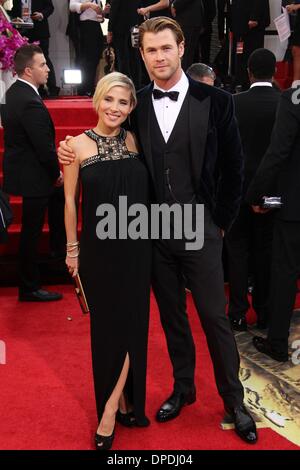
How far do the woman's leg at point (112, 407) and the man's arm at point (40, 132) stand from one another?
2134mm

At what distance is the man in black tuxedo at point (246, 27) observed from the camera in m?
7.44

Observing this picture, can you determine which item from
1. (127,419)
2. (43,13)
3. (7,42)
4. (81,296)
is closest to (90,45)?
(43,13)

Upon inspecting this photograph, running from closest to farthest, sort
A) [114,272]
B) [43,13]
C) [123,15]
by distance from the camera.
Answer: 1. [114,272]
2. [123,15]
3. [43,13]

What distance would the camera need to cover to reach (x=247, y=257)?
4.14 metres

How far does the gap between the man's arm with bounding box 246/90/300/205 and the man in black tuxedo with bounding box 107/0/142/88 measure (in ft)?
11.5

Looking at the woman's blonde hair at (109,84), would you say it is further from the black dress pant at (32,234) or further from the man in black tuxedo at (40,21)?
the man in black tuxedo at (40,21)

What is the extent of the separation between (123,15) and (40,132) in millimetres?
2543

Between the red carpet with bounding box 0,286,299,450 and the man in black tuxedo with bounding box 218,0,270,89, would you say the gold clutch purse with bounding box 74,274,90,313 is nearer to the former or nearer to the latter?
the red carpet with bounding box 0,286,299,450

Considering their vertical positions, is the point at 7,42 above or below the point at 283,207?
above

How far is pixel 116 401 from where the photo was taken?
9.15ft

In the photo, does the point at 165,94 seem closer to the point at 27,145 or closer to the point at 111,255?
the point at 111,255

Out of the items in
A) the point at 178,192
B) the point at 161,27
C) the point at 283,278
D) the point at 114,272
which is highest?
the point at 161,27

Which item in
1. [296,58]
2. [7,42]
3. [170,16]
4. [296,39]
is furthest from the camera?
[170,16]
